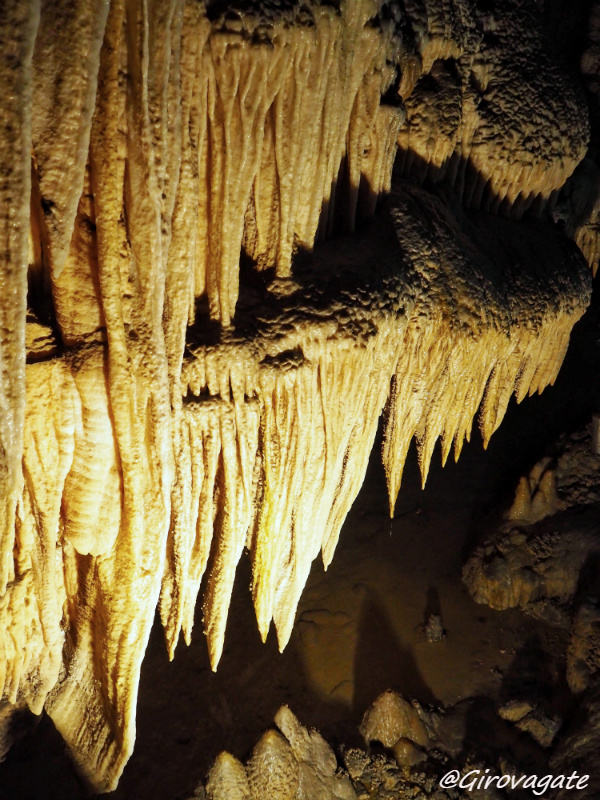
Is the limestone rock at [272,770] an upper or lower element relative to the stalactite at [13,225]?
lower

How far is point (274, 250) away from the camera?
2.38 meters

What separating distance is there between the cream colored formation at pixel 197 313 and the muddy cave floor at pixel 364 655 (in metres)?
1.52

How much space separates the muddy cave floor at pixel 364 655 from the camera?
14.4 feet

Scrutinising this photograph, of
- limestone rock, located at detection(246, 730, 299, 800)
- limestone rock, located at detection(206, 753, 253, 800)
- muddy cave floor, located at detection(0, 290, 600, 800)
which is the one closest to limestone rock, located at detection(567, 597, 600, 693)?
muddy cave floor, located at detection(0, 290, 600, 800)

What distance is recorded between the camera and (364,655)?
16.6 ft

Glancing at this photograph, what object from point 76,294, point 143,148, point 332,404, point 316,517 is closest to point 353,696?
point 316,517

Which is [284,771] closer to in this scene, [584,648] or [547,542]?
[584,648]

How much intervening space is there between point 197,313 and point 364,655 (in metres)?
3.62

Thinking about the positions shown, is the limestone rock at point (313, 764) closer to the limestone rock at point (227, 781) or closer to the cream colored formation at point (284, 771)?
the cream colored formation at point (284, 771)

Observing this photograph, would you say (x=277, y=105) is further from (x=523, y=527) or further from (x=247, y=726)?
(x=523, y=527)

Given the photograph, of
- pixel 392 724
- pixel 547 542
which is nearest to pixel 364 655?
pixel 392 724

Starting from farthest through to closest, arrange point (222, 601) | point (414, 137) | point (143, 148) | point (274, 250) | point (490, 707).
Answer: point (490, 707)
point (414, 137)
point (222, 601)
point (274, 250)
point (143, 148)

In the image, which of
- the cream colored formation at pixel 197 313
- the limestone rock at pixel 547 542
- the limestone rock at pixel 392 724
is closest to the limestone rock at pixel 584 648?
the limestone rock at pixel 547 542

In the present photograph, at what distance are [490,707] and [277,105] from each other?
4.31 metres
